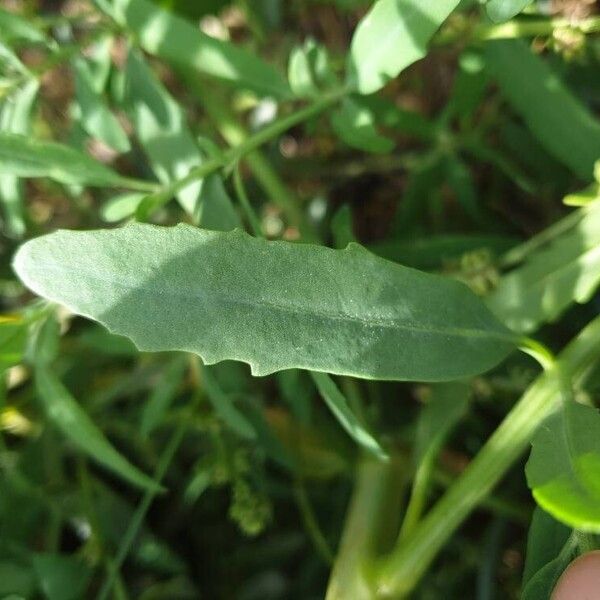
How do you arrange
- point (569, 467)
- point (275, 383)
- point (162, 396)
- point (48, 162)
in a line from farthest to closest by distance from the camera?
point (275, 383)
point (162, 396)
point (48, 162)
point (569, 467)

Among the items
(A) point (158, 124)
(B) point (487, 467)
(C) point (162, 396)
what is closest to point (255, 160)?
(A) point (158, 124)

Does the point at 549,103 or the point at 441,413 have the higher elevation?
the point at 549,103

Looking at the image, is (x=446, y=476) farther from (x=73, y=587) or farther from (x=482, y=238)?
(x=73, y=587)

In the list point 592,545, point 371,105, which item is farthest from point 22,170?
point 592,545

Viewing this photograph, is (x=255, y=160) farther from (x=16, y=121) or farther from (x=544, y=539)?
(x=544, y=539)

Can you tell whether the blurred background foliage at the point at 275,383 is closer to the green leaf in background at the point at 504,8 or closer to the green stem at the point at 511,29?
the green stem at the point at 511,29
